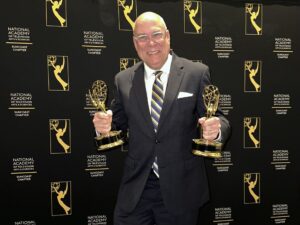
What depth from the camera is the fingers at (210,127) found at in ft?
6.24

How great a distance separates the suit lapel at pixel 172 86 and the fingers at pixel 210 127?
11.0 inches

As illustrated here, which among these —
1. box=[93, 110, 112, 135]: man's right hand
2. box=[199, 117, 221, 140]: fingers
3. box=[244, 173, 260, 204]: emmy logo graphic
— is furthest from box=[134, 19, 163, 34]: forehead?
box=[244, 173, 260, 204]: emmy logo graphic

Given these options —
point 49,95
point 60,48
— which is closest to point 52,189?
point 49,95

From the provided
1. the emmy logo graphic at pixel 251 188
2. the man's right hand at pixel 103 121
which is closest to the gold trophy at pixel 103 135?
the man's right hand at pixel 103 121

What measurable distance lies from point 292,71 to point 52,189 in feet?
9.83

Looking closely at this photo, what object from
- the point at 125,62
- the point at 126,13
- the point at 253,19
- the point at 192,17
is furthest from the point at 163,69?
the point at 253,19

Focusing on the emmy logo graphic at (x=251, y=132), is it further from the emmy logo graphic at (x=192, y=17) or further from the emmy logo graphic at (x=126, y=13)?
the emmy logo graphic at (x=126, y=13)

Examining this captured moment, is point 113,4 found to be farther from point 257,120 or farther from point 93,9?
point 257,120

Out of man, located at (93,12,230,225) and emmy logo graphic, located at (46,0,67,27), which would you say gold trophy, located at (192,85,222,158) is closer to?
man, located at (93,12,230,225)

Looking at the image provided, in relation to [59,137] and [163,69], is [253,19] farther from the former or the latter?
[59,137]

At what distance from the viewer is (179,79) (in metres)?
2.17

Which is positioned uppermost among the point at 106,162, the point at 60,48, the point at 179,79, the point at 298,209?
the point at 60,48

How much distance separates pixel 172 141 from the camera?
6.95 feet

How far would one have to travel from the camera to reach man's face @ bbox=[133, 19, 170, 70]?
219 cm
